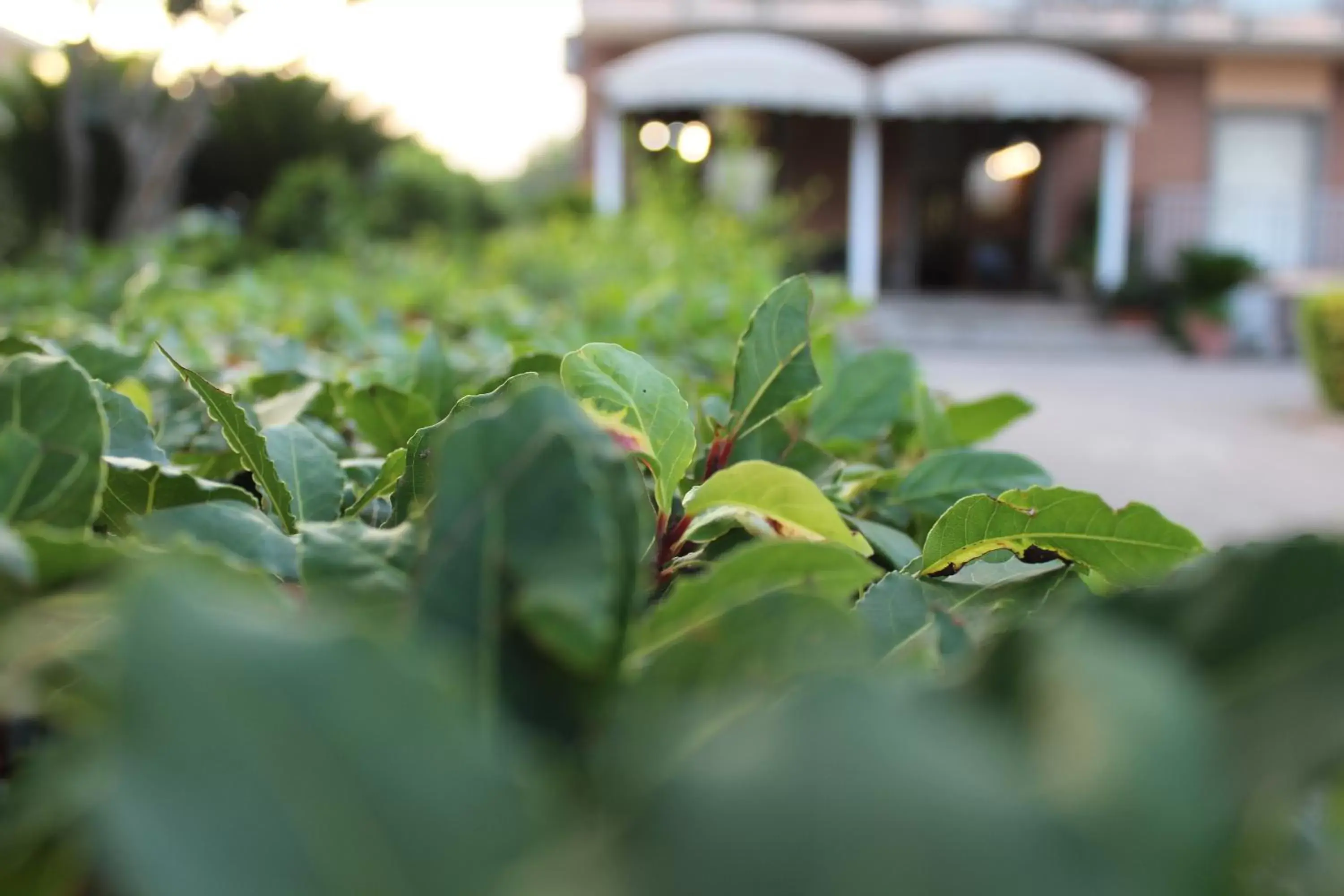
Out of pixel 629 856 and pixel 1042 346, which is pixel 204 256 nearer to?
pixel 629 856

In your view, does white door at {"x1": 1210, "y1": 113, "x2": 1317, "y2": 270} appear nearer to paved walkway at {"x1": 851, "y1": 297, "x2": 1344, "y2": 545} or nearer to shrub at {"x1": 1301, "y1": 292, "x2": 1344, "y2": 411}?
paved walkway at {"x1": 851, "y1": 297, "x2": 1344, "y2": 545}

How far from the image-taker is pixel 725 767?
0.72 ft

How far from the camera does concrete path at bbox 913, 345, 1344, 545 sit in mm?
5492

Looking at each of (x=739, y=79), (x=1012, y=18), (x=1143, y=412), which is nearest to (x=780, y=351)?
(x=1143, y=412)

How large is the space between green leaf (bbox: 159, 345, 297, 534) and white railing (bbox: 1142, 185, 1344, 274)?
1730cm

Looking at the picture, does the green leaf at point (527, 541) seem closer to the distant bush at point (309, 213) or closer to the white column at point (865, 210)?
the distant bush at point (309, 213)

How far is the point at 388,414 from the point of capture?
0.89 meters

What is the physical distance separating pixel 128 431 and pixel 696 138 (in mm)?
17817

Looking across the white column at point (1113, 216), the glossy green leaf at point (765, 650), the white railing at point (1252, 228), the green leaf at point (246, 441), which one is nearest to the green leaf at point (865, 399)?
the green leaf at point (246, 441)

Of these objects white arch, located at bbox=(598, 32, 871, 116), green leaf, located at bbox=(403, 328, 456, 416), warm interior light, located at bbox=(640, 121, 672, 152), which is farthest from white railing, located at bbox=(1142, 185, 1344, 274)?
green leaf, located at bbox=(403, 328, 456, 416)

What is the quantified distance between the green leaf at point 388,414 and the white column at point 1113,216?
16.2 meters

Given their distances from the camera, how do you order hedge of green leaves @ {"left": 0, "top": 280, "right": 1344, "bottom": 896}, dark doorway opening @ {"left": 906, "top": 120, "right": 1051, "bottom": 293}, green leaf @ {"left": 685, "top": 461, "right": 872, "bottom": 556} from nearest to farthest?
1. hedge of green leaves @ {"left": 0, "top": 280, "right": 1344, "bottom": 896}
2. green leaf @ {"left": 685, "top": 461, "right": 872, "bottom": 556}
3. dark doorway opening @ {"left": 906, "top": 120, "right": 1051, "bottom": 293}

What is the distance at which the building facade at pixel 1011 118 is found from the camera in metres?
15.3

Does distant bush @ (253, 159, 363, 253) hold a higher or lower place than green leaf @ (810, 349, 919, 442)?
lower
